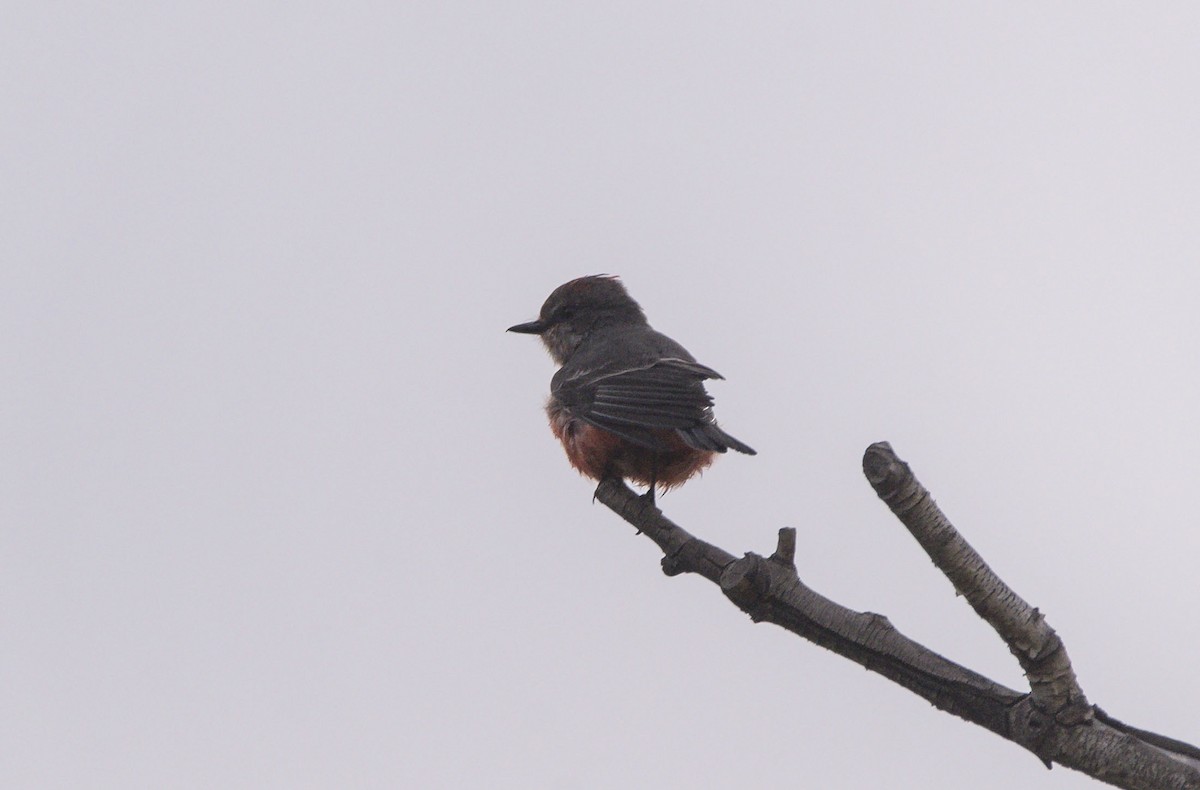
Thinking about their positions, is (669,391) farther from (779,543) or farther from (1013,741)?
(1013,741)

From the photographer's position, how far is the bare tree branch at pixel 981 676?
3.82 meters

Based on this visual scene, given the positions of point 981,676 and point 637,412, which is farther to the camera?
point 637,412

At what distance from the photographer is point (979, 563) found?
12.7 feet

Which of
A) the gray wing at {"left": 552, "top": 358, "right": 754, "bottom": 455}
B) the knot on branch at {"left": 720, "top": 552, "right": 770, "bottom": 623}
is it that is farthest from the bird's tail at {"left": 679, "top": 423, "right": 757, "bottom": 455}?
the knot on branch at {"left": 720, "top": 552, "right": 770, "bottom": 623}

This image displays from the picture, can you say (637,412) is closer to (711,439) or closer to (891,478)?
(711,439)

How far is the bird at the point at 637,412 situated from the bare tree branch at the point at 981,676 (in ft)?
7.39

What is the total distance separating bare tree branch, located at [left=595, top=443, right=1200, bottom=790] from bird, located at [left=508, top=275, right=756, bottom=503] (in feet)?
7.39

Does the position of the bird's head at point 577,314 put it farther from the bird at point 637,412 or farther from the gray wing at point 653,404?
the gray wing at point 653,404

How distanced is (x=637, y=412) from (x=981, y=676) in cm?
370

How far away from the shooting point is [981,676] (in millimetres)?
4160

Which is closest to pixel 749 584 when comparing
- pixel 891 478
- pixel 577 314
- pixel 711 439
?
pixel 891 478

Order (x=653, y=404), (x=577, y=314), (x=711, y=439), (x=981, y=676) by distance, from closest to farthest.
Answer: (x=981, y=676), (x=711, y=439), (x=653, y=404), (x=577, y=314)

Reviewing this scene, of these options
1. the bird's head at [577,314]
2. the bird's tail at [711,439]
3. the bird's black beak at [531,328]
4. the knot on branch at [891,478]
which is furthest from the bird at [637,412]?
the knot on branch at [891,478]

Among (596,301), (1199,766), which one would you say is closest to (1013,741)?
(1199,766)
